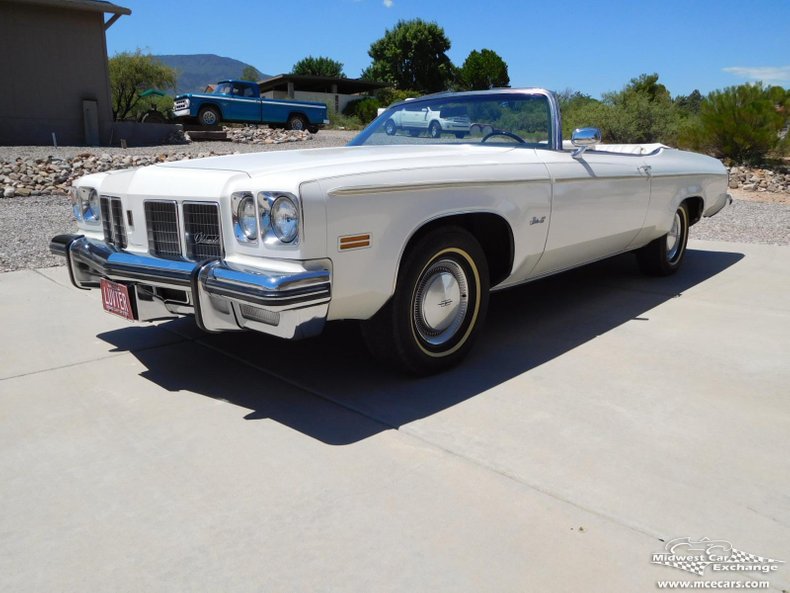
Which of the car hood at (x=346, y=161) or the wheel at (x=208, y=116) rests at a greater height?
the wheel at (x=208, y=116)

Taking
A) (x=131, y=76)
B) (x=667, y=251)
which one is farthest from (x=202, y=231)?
(x=131, y=76)

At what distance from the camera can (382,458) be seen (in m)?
2.71

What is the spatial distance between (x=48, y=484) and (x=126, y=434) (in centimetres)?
43

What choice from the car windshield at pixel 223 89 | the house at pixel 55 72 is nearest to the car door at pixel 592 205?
the house at pixel 55 72

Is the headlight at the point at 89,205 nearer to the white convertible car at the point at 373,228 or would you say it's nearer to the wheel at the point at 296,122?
the white convertible car at the point at 373,228

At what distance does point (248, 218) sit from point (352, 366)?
115 centimetres

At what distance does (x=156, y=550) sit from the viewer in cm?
214

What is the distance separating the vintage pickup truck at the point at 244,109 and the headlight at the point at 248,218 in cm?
1834

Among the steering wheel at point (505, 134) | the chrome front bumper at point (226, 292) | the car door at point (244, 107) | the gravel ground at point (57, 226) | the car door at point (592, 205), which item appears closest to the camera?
the chrome front bumper at point (226, 292)

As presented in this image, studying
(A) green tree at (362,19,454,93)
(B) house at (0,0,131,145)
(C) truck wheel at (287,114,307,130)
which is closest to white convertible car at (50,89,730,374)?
(B) house at (0,0,131,145)

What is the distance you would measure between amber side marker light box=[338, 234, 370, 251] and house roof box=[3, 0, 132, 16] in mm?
17872

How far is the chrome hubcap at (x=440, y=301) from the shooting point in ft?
11.3

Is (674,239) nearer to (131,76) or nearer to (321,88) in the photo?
(131,76)

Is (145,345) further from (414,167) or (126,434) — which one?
(414,167)
